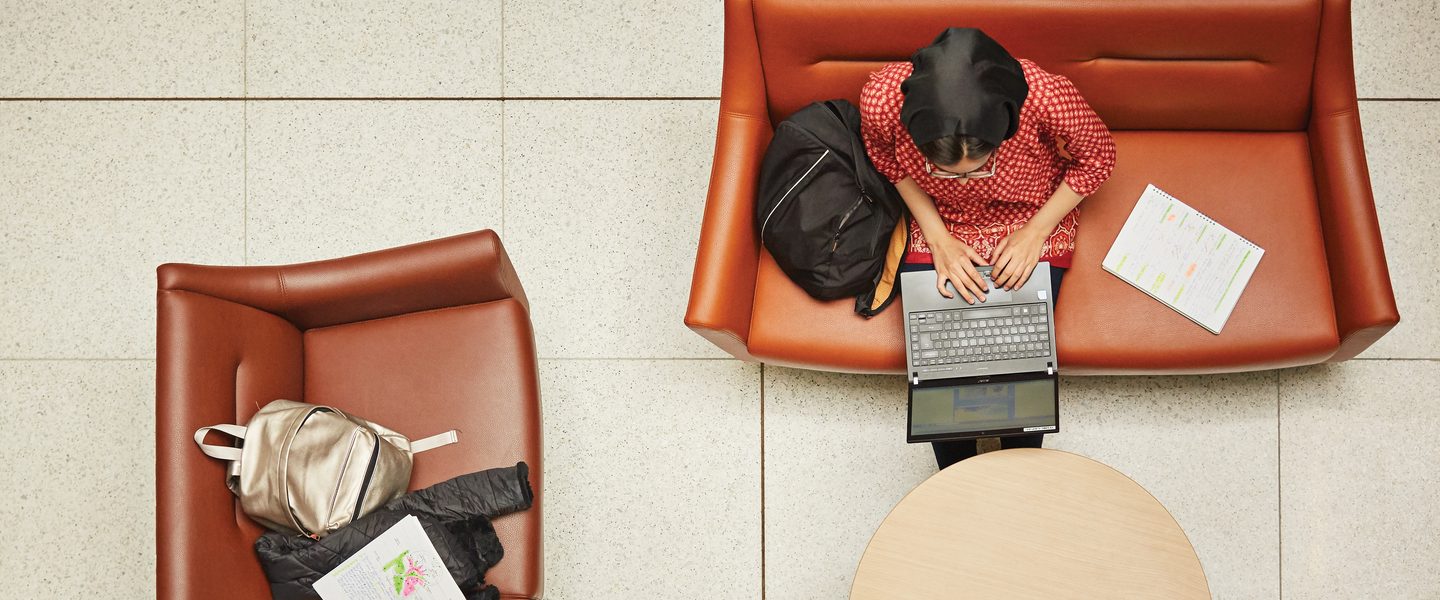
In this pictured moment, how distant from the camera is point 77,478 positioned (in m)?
2.44

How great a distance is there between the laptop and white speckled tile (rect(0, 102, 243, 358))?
1944 millimetres

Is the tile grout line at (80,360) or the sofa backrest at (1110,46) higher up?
the sofa backrest at (1110,46)

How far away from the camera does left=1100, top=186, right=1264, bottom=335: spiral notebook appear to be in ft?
6.58

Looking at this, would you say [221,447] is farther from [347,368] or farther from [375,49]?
[375,49]

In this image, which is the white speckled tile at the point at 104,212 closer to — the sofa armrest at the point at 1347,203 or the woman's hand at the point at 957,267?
the woman's hand at the point at 957,267

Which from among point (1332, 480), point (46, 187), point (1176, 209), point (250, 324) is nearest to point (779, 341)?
point (1176, 209)

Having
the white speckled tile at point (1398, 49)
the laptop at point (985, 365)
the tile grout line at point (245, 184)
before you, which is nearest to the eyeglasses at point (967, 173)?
the laptop at point (985, 365)

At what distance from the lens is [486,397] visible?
1990 millimetres

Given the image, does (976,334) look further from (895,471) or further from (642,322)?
(642,322)

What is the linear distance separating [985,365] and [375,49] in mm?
1912

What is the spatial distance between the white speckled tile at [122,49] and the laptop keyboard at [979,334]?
207 centimetres

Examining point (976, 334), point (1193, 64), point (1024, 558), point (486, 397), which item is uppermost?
point (1193, 64)

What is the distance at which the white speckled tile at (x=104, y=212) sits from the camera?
2502 mm

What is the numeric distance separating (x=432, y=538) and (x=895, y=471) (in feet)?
3.97
